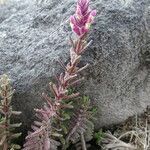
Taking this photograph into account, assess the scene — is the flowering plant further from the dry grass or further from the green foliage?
the dry grass

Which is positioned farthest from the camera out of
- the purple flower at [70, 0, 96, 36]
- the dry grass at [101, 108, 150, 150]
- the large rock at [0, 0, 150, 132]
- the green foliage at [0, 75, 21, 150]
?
the dry grass at [101, 108, 150, 150]

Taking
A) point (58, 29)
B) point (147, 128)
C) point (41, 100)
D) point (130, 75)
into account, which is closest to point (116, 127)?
point (147, 128)

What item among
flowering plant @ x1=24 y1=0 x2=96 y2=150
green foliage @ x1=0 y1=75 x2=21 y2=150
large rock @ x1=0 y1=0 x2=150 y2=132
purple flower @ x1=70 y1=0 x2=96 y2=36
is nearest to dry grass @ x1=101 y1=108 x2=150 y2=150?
large rock @ x1=0 y1=0 x2=150 y2=132

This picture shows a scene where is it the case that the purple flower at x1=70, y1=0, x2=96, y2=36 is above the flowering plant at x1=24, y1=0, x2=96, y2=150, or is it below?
above

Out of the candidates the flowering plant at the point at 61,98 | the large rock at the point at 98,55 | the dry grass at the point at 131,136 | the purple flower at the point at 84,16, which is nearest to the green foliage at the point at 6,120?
the flowering plant at the point at 61,98

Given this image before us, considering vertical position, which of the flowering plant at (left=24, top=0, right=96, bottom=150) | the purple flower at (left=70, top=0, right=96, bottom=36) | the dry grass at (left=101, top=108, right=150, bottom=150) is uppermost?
the purple flower at (left=70, top=0, right=96, bottom=36)

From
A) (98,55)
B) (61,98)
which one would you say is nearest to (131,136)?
(98,55)

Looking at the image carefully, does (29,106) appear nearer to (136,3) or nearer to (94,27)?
(94,27)

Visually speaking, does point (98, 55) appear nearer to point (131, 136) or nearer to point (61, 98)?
point (61, 98)

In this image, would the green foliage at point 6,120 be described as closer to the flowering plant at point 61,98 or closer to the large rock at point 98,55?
the flowering plant at point 61,98
